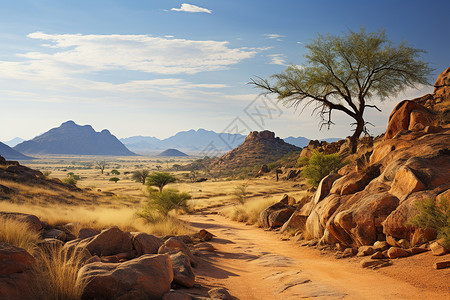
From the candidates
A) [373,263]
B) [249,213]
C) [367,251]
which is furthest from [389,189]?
[249,213]

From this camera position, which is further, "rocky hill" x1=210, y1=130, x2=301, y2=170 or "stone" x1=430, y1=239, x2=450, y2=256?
"rocky hill" x1=210, y1=130, x2=301, y2=170

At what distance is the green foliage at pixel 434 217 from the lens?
7891 mm

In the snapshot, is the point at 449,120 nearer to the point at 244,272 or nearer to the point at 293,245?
the point at 293,245

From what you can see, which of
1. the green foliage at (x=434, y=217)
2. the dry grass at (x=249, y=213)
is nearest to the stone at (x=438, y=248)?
the green foliage at (x=434, y=217)

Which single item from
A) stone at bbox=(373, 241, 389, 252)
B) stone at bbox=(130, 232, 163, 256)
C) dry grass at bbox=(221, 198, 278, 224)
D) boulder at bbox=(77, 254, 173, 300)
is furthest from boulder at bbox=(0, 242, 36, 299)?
dry grass at bbox=(221, 198, 278, 224)

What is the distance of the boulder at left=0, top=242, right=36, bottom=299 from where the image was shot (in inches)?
182

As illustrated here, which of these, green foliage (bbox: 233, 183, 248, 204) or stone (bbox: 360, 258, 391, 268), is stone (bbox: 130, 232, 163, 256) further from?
green foliage (bbox: 233, 183, 248, 204)

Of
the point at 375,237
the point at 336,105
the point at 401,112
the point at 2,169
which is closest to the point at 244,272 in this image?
the point at 375,237

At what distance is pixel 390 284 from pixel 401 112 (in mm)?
11766

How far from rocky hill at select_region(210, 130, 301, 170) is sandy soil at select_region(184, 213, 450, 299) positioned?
83.8 metres

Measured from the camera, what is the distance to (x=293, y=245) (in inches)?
544

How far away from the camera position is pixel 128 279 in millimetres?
5402

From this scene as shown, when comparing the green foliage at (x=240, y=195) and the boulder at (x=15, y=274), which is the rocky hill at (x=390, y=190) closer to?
the boulder at (x=15, y=274)

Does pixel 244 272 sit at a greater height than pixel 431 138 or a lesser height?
lesser
